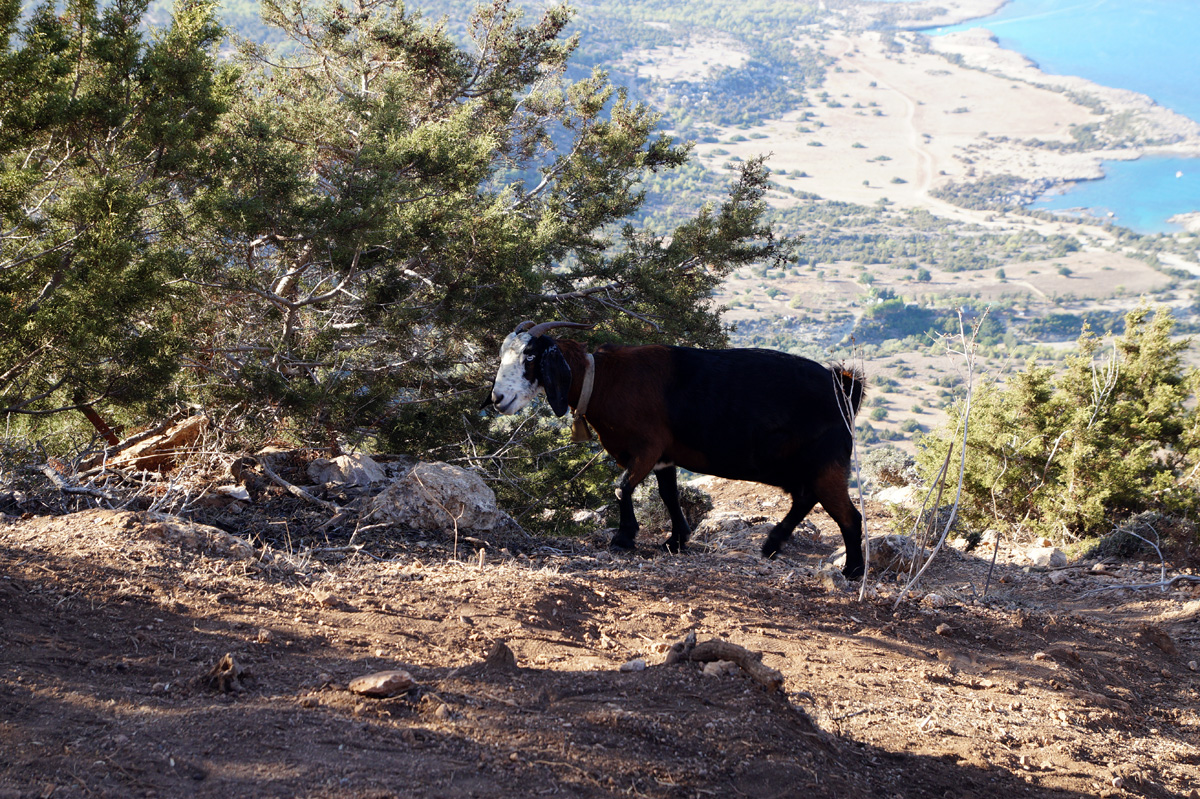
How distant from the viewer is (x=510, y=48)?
53.1 ft

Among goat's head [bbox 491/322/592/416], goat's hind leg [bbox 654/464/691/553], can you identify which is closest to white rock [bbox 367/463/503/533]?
goat's head [bbox 491/322/592/416]

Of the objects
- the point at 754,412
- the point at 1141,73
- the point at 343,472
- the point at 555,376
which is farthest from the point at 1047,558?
the point at 1141,73

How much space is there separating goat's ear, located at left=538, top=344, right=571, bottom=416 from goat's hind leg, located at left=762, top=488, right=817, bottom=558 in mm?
2115

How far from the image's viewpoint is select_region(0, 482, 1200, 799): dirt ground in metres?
2.63

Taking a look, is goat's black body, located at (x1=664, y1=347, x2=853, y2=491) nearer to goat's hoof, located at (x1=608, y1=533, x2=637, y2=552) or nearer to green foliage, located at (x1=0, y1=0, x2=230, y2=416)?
goat's hoof, located at (x1=608, y1=533, x2=637, y2=552)

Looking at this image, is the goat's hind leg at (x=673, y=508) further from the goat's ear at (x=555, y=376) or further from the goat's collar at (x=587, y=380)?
the goat's ear at (x=555, y=376)

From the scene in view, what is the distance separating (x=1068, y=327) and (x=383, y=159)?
203ft

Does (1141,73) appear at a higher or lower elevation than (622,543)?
higher

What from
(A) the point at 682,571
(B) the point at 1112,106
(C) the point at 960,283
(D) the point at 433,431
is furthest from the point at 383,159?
(B) the point at 1112,106

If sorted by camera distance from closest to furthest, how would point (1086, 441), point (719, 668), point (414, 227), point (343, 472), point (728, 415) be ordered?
1. point (719, 668)
2. point (728, 415)
3. point (343, 472)
4. point (414, 227)
5. point (1086, 441)

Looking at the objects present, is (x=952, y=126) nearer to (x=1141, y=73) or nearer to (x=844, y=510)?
(x=1141, y=73)

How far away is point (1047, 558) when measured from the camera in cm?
934

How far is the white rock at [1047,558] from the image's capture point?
29.9 feet

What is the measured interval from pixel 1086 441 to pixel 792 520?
7.26 m
